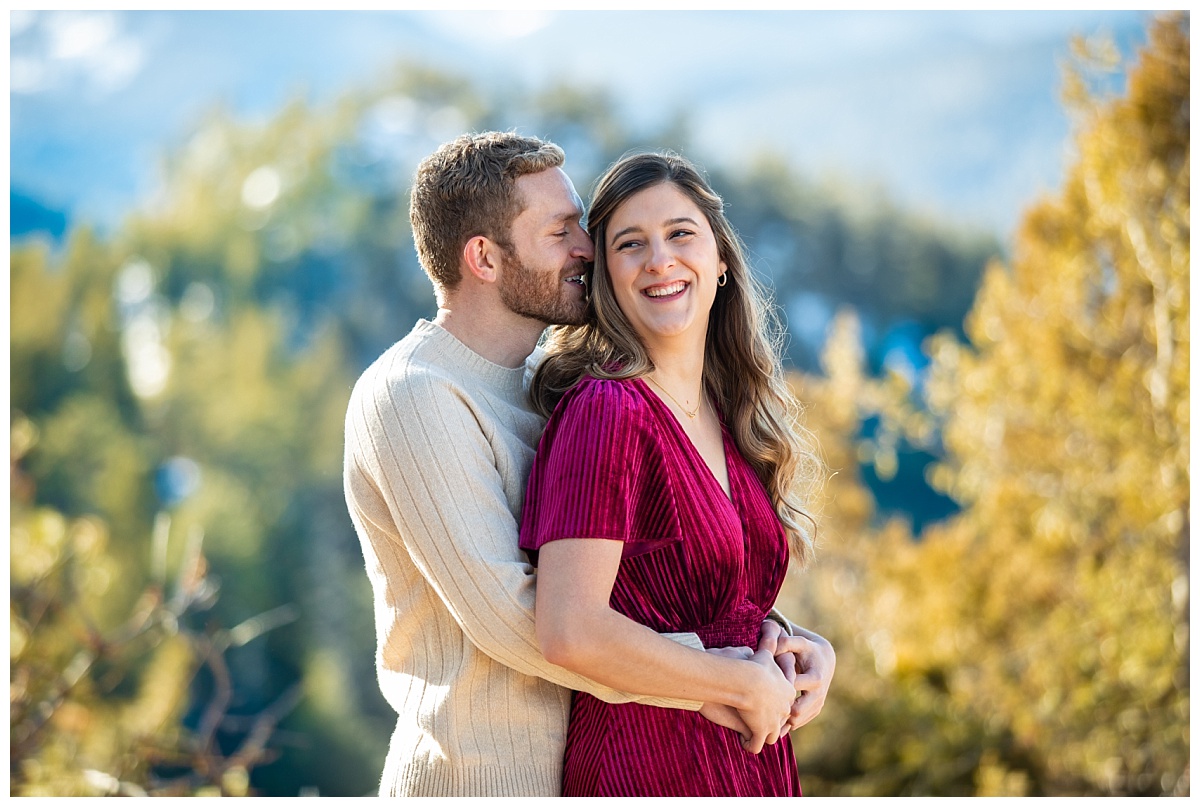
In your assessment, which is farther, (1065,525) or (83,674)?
(1065,525)

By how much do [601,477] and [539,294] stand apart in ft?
1.40

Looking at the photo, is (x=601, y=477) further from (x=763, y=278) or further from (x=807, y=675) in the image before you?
(x=763, y=278)

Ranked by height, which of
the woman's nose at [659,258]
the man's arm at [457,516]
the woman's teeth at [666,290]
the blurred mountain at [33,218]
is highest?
the blurred mountain at [33,218]

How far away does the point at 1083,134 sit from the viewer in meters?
6.23

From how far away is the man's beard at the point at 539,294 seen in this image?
1.99m

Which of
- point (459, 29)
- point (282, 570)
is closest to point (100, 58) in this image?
point (459, 29)

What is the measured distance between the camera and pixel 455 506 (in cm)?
175

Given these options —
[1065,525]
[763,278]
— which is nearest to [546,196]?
[1065,525]

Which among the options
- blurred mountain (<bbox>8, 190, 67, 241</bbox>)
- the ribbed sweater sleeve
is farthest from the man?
blurred mountain (<bbox>8, 190, 67, 241</bbox>)

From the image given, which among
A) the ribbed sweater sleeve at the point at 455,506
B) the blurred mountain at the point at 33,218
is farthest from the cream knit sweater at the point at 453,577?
the blurred mountain at the point at 33,218

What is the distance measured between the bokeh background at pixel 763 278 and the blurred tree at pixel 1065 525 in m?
0.02

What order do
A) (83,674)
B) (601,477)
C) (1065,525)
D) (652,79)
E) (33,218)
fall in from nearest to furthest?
(601,477) < (83,674) < (1065,525) < (33,218) < (652,79)

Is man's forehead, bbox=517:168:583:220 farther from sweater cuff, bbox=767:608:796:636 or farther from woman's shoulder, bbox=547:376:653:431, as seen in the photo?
sweater cuff, bbox=767:608:796:636

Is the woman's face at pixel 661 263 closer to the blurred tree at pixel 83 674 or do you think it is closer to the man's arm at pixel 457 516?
the man's arm at pixel 457 516
